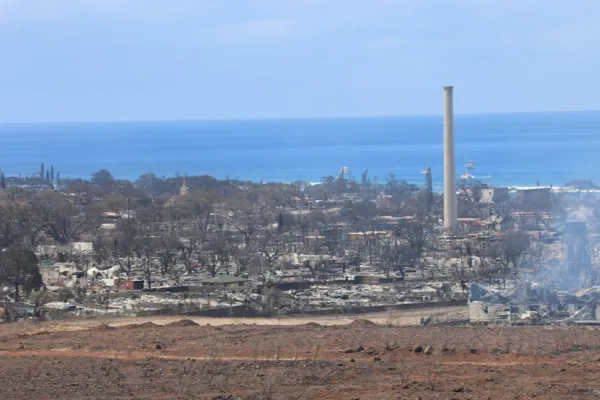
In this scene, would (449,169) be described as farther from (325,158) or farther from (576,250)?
(325,158)

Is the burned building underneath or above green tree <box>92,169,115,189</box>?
underneath

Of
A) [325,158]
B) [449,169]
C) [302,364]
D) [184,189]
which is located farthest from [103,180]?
[325,158]

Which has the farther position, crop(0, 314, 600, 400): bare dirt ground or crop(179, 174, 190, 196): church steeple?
crop(179, 174, 190, 196): church steeple

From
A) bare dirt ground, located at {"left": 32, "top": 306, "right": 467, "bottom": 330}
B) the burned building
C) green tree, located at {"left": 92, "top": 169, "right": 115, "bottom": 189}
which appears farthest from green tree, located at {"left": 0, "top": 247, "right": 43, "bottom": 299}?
green tree, located at {"left": 92, "top": 169, "right": 115, "bottom": 189}

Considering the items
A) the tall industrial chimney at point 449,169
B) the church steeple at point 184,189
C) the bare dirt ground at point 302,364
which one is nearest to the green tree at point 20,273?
the bare dirt ground at point 302,364

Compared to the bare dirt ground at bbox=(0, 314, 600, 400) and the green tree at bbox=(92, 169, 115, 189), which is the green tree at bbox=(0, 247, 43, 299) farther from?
the green tree at bbox=(92, 169, 115, 189)

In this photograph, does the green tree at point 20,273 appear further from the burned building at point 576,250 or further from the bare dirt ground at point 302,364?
the burned building at point 576,250
